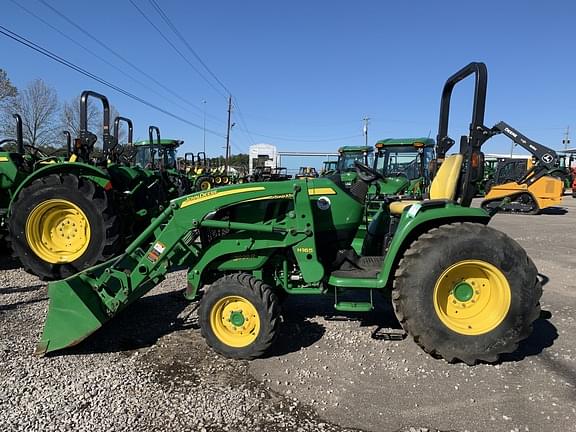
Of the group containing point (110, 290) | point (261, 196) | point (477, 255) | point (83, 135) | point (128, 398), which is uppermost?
point (83, 135)

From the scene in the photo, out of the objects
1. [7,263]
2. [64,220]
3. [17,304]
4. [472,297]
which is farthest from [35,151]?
[472,297]

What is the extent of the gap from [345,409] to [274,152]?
33882 millimetres

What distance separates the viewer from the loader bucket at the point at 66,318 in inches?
135

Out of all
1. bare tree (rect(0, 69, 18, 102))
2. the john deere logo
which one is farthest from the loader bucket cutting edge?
bare tree (rect(0, 69, 18, 102))

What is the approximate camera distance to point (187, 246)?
3672 millimetres

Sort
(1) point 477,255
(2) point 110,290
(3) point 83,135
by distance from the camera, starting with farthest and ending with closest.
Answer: (3) point 83,135 < (2) point 110,290 < (1) point 477,255

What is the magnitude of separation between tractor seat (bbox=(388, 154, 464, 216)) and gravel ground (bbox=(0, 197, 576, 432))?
1.11 meters

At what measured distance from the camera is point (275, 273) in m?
3.88

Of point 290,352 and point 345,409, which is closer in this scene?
point 345,409

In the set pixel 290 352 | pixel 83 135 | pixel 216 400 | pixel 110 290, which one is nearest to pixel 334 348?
pixel 290 352

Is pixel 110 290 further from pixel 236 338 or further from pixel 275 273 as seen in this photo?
pixel 275 273

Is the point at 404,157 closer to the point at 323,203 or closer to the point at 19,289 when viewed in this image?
the point at 323,203

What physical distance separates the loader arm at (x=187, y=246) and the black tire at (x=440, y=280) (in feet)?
2.33

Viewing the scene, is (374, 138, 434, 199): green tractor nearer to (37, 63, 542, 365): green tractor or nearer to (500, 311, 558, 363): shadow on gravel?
(500, 311, 558, 363): shadow on gravel
